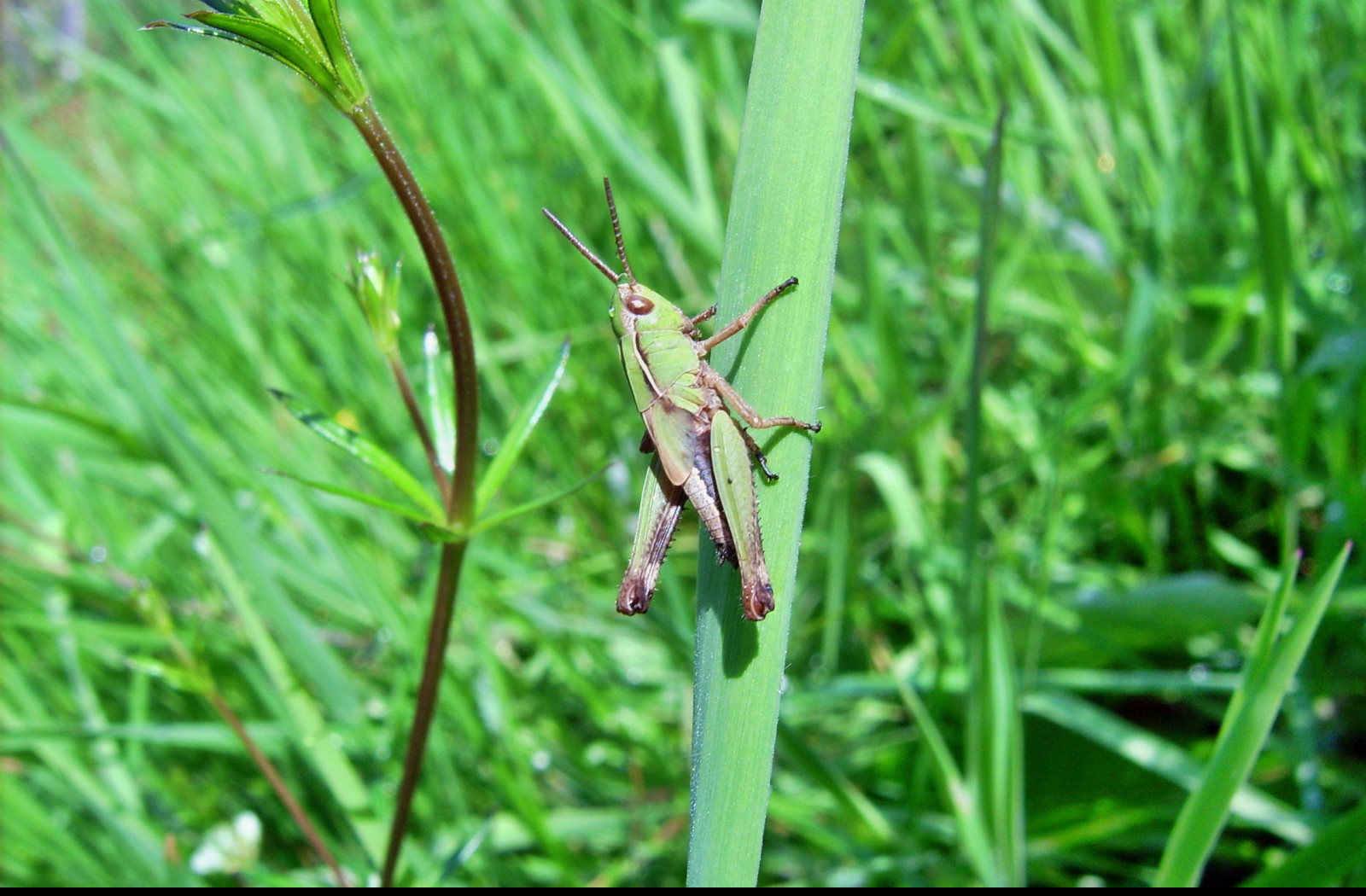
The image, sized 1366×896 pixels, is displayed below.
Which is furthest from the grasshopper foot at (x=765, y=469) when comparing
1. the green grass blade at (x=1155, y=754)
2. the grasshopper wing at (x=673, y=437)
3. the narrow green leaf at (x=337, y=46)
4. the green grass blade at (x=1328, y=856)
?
the green grass blade at (x=1155, y=754)

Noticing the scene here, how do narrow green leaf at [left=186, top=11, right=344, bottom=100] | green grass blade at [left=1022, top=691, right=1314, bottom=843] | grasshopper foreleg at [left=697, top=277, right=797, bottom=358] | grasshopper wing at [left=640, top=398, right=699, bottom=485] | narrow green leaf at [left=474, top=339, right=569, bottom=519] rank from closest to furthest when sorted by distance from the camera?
narrow green leaf at [left=186, top=11, right=344, bottom=100] < grasshopper foreleg at [left=697, top=277, right=797, bottom=358] < narrow green leaf at [left=474, top=339, right=569, bottom=519] < grasshopper wing at [left=640, top=398, right=699, bottom=485] < green grass blade at [left=1022, top=691, right=1314, bottom=843]

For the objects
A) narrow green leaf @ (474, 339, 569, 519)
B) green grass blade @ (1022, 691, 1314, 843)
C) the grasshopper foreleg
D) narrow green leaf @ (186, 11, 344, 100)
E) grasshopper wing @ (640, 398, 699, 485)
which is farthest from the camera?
green grass blade @ (1022, 691, 1314, 843)

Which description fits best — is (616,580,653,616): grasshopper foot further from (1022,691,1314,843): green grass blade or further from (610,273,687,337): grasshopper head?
(1022,691,1314,843): green grass blade

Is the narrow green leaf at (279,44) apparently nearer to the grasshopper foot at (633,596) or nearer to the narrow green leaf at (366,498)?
the narrow green leaf at (366,498)

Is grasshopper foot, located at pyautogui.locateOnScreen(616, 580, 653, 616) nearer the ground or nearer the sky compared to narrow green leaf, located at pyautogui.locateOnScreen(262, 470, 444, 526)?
Answer: nearer the sky

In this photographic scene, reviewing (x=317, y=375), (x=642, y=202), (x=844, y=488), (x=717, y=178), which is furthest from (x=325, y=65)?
(x=317, y=375)

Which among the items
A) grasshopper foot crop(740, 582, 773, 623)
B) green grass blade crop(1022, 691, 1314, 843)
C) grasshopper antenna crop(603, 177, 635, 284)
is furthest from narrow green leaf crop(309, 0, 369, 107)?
green grass blade crop(1022, 691, 1314, 843)
